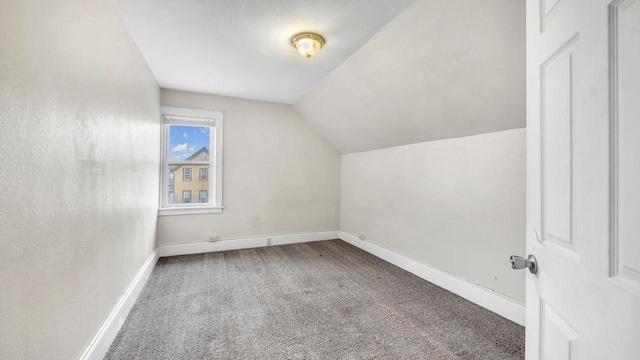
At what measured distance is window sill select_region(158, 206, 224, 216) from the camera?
141 inches

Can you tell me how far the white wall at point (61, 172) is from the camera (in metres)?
0.94

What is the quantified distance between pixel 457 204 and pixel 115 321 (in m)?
2.89

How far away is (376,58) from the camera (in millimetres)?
2436

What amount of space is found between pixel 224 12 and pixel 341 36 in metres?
0.92

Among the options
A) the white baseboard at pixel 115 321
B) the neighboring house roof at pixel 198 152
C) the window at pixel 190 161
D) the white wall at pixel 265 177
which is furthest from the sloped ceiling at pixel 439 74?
the white baseboard at pixel 115 321

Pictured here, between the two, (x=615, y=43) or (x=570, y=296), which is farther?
(x=570, y=296)

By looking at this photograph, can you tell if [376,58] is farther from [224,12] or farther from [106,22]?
[106,22]

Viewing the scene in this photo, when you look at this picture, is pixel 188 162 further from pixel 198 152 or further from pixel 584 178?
pixel 584 178

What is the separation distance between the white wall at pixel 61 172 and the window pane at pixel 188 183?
1683 mm

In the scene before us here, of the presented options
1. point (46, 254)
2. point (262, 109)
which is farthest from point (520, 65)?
point (262, 109)

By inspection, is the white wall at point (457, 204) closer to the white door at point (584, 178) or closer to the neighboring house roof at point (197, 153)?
the white door at point (584, 178)

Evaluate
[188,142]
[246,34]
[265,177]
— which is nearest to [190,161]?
[188,142]

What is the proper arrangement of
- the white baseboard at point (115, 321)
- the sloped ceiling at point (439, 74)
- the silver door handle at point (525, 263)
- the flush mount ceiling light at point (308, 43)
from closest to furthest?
the silver door handle at point (525, 263) < the white baseboard at point (115, 321) < the sloped ceiling at point (439, 74) < the flush mount ceiling light at point (308, 43)

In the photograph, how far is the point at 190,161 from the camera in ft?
12.5
